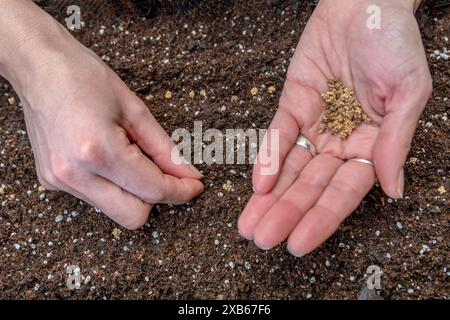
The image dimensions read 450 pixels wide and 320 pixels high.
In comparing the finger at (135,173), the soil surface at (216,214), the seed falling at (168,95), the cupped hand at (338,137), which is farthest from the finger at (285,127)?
the seed falling at (168,95)

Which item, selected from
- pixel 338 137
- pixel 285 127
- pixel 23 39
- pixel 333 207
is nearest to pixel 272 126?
pixel 285 127

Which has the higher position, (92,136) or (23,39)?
(23,39)

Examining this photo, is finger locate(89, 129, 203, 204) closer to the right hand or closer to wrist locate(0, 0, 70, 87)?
the right hand

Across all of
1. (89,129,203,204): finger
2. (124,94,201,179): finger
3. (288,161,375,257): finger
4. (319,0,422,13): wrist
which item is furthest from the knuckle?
(319,0,422,13): wrist

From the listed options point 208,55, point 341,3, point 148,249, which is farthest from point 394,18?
point 148,249

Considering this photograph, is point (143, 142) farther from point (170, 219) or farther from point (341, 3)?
point (341, 3)

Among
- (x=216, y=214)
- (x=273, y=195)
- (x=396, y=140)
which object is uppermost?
(x=396, y=140)

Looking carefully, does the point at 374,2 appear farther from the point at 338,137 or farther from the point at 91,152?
the point at 91,152
